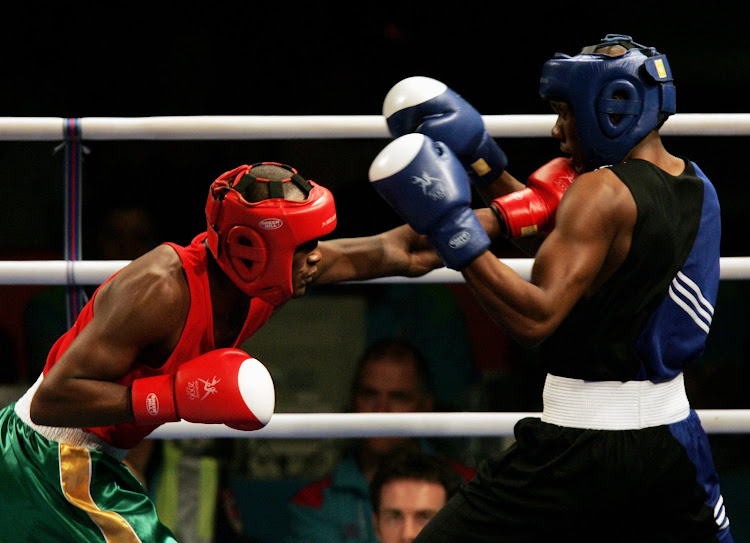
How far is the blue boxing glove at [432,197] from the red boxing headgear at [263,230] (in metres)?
0.24

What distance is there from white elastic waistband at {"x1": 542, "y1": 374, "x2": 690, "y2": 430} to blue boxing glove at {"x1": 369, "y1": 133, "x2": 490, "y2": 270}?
1.14ft

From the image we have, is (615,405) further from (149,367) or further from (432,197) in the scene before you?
(149,367)

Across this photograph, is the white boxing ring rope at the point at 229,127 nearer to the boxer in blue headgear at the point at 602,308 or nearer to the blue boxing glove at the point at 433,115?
the blue boxing glove at the point at 433,115

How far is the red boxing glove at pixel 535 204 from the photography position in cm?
188

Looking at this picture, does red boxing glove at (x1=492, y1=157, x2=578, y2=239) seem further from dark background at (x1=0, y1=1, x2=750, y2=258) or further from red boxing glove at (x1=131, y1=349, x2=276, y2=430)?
dark background at (x1=0, y1=1, x2=750, y2=258)

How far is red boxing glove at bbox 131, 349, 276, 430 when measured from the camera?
1812 millimetres

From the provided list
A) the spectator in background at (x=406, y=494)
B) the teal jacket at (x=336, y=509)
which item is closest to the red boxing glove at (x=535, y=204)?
the spectator in background at (x=406, y=494)

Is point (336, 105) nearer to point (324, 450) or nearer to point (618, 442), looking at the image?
point (324, 450)

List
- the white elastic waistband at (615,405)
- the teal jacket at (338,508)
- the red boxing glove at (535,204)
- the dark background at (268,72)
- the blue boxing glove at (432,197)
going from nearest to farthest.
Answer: the blue boxing glove at (432,197), the white elastic waistband at (615,405), the red boxing glove at (535,204), the teal jacket at (338,508), the dark background at (268,72)

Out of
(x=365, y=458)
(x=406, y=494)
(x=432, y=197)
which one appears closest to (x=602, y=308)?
(x=432, y=197)

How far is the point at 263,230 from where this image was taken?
1855 millimetres

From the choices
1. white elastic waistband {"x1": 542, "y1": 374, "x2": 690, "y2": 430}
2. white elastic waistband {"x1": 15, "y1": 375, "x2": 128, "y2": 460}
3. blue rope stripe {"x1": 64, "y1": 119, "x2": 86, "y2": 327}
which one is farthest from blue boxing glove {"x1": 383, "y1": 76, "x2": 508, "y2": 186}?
white elastic waistband {"x1": 15, "y1": 375, "x2": 128, "y2": 460}

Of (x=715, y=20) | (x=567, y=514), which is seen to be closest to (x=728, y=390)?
(x=715, y=20)

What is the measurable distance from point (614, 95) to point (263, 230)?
2.29 ft
